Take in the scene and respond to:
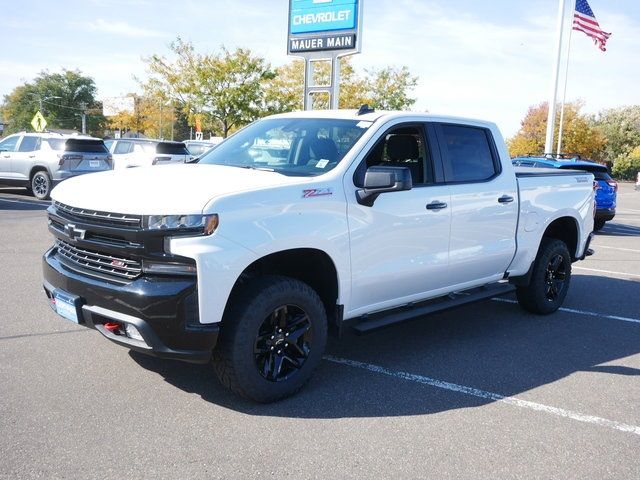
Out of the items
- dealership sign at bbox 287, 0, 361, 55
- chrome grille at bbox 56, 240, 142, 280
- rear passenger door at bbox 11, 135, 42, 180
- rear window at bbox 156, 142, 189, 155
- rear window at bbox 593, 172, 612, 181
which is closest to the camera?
chrome grille at bbox 56, 240, 142, 280

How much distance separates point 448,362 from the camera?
4930 mm

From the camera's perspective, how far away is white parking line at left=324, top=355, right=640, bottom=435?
3895 millimetres

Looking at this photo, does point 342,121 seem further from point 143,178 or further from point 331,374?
point 331,374

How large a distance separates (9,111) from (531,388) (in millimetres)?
99735

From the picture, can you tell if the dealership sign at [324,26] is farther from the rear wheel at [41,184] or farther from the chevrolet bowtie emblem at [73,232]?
the chevrolet bowtie emblem at [73,232]

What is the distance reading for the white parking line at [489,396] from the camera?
3.89m

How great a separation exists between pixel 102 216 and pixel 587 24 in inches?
968

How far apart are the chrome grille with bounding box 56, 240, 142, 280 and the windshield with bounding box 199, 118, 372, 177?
1.32 meters

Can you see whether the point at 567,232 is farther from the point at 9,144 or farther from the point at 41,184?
the point at 9,144

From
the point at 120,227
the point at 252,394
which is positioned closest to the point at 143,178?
the point at 120,227

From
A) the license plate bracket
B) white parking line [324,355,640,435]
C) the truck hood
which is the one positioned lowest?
white parking line [324,355,640,435]

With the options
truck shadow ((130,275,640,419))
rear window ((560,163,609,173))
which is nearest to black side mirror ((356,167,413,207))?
truck shadow ((130,275,640,419))

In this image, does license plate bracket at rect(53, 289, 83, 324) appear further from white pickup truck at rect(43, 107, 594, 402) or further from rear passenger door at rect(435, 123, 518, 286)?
rear passenger door at rect(435, 123, 518, 286)

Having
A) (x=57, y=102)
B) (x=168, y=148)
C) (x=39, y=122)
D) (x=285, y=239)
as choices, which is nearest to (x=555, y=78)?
(x=168, y=148)
